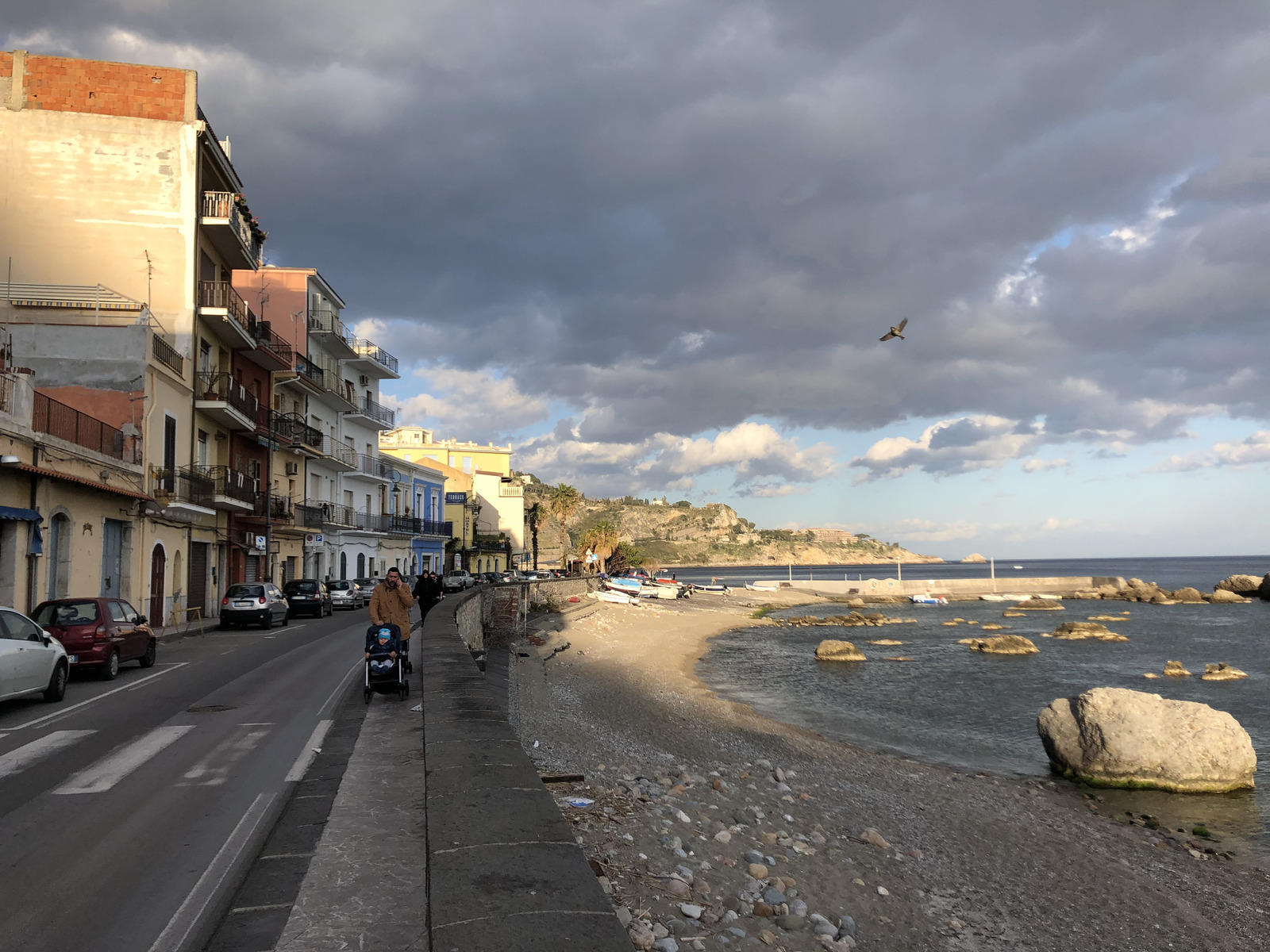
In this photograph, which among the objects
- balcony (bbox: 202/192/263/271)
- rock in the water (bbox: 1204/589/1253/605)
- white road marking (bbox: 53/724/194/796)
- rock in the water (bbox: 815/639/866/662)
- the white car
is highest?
balcony (bbox: 202/192/263/271)

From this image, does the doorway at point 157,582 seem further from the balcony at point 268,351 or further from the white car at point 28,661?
the white car at point 28,661

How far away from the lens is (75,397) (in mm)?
26188

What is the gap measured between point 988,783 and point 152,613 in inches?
1026

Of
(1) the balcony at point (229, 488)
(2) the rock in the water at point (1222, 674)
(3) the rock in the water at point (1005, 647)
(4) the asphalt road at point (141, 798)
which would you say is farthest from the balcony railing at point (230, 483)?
(2) the rock in the water at point (1222, 674)

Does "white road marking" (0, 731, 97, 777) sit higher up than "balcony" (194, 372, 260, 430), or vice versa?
"balcony" (194, 372, 260, 430)

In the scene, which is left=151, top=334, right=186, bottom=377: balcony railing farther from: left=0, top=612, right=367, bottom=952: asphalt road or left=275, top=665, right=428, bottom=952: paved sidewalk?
left=275, top=665, right=428, bottom=952: paved sidewalk

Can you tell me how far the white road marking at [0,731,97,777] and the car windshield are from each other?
235 inches

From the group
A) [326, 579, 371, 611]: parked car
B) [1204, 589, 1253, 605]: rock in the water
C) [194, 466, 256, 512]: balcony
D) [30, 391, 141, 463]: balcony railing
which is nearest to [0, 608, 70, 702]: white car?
[30, 391, 141, 463]: balcony railing

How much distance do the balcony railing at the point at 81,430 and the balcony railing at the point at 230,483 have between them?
549cm

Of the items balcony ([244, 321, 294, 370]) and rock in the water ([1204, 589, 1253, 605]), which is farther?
rock in the water ([1204, 589, 1253, 605])

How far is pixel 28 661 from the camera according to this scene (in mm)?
12711

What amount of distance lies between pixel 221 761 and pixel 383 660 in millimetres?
3381

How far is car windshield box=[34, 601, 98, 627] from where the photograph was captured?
53.0ft

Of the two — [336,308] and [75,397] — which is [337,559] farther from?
[75,397]
